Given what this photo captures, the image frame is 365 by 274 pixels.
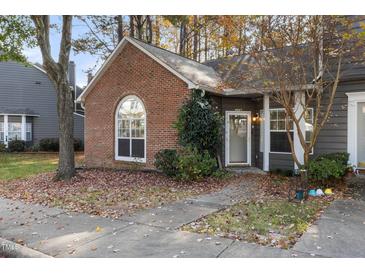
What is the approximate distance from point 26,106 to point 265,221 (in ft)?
77.3

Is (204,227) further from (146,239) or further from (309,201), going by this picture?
(309,201)

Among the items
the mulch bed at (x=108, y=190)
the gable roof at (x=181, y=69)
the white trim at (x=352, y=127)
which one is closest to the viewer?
the mulch bed at (x=108, y=190)

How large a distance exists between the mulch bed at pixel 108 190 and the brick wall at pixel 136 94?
1.52 meters

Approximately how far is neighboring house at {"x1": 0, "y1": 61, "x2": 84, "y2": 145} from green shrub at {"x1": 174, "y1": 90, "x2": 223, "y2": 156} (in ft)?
55.0

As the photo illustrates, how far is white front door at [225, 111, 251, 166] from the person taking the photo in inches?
488

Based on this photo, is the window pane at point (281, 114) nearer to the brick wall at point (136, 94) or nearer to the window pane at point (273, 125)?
the window pane at point (273, 125)

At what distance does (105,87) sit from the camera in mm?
13750

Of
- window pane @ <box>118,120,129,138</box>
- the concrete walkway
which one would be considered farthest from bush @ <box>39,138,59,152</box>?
the concrete walkway

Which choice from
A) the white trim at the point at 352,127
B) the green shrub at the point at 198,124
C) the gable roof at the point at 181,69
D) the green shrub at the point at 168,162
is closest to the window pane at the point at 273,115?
the green shrub at the point at 198,124

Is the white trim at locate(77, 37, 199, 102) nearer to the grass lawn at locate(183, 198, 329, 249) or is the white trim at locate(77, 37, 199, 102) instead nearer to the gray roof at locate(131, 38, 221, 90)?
the gray roof at locate(131, 38, 221, 90)

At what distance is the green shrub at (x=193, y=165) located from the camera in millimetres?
9805

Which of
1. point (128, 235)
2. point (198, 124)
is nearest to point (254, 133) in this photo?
point (198, 124)

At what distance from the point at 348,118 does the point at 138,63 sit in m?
7.77

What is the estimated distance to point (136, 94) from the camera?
12.6 m
